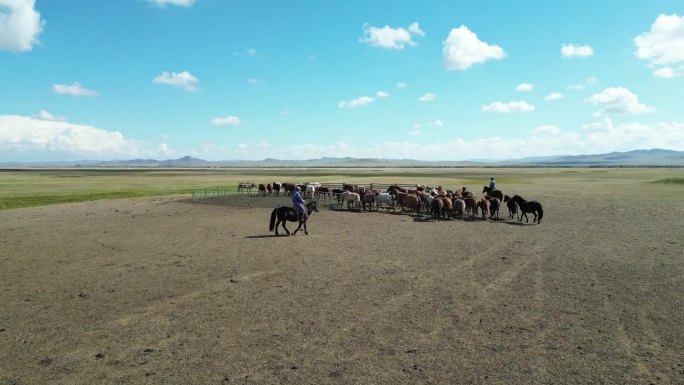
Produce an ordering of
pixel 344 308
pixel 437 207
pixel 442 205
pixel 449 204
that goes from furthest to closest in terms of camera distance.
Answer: pixel 437 207 → pixel 442 205 → pixel 449 204 → pixel 344 308

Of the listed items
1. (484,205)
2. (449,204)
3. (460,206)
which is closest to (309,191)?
(449,204)

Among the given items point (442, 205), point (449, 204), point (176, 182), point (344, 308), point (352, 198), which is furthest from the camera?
point (176, 182)

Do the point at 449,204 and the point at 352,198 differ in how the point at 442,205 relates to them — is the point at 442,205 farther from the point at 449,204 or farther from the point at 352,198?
the point at 352,198

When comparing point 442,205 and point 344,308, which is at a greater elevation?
point 442,205

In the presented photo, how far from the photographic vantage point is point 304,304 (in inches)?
360

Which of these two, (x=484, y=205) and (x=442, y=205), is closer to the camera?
(x=484, y=205)

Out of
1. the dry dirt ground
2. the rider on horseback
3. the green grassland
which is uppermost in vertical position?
the rider on horseback

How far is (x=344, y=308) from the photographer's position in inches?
348

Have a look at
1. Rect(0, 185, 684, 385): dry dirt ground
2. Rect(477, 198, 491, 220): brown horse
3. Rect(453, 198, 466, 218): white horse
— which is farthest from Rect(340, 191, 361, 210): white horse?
Rect(0, 185, 684, 385): dry dirt ground

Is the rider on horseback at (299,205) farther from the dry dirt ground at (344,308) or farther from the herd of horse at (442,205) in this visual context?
the dry dirt ground at (344,308)

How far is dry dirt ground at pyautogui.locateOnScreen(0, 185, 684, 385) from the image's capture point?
20.9ft

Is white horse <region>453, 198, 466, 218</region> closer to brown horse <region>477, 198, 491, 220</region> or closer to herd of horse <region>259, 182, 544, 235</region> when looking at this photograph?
herd of horse <region>259, 182, 544, 235</region>

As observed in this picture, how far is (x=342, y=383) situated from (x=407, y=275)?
5.69 metres

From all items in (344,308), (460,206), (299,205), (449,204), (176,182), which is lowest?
(344,308)
